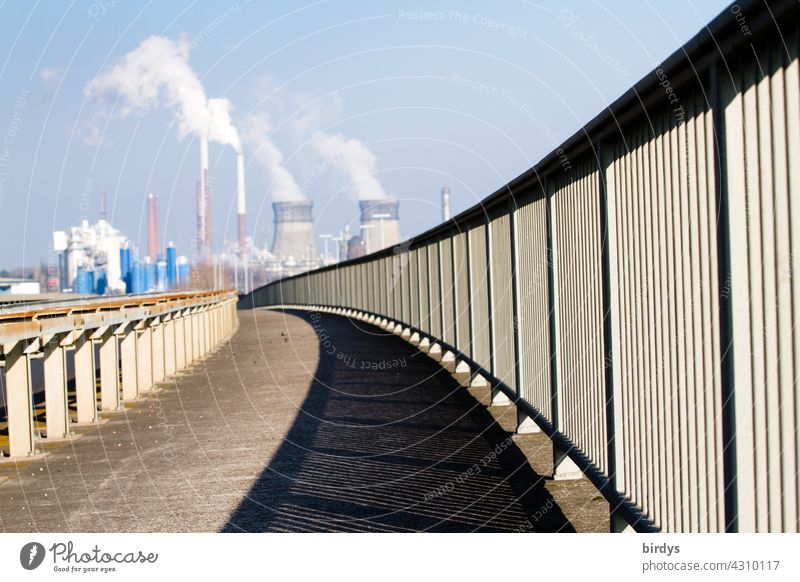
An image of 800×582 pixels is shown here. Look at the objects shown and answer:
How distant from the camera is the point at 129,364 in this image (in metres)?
17.0

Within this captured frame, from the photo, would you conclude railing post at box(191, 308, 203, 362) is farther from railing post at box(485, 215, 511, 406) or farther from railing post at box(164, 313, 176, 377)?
railing post at box(485, 215, 511, 406)

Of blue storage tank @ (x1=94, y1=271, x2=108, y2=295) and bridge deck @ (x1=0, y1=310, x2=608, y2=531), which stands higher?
blue storage tank @ (x1=94, y1=271, x2=108, y2=295)

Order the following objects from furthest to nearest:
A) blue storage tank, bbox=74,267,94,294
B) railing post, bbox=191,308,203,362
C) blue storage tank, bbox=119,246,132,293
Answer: blue storage tank, bbox=119,246,132,293, blue storage tank, bbox=74,267,94,294, railing post, bbox=191,308,203,362

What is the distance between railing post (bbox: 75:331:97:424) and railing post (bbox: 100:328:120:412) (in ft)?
3.46

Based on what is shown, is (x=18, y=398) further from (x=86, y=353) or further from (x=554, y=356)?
(x=554, y=356)

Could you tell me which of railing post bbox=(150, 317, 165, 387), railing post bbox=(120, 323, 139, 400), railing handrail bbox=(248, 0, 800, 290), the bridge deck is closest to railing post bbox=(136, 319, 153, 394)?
railing post bbox=(120, 323, 139, 400)

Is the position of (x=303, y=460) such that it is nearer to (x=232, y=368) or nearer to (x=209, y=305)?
(x=232, y=368)

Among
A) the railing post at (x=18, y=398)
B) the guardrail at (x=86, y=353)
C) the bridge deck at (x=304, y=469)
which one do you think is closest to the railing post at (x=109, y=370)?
the guardrail at (x=86, y=353)

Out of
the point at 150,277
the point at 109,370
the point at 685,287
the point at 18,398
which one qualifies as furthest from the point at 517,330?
the point at 150,277

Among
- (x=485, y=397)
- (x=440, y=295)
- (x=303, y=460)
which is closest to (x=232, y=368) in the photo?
(x=440, y=295)

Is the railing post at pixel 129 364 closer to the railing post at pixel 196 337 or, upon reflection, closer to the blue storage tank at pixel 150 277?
the railing post at pixel 196 337

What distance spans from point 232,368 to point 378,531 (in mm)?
14957

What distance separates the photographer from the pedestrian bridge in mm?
4355

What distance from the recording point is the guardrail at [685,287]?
418cm
